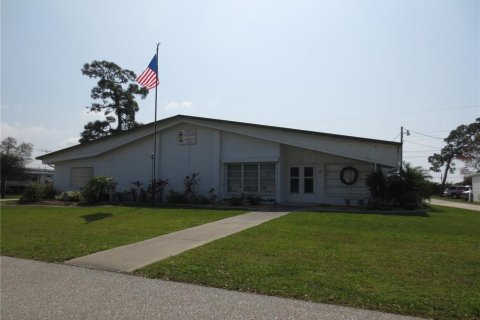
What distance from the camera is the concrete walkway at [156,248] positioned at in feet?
24.0

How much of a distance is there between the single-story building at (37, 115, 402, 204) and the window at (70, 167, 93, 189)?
2.35m

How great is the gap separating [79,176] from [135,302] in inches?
932

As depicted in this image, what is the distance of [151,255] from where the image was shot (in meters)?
7.92

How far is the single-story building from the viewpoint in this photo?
1898 centimetres

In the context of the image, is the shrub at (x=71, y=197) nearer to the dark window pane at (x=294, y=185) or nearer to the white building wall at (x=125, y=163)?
the white building wall at (x=125, y=163)

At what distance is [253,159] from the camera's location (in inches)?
830

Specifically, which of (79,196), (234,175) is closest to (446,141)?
(234,175)

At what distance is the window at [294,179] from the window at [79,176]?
44.1 feet

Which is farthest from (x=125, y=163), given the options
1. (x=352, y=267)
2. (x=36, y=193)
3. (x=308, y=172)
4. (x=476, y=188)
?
(x=476, y=188)

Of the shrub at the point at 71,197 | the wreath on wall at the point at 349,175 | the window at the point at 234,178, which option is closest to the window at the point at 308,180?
the wreath on wall at the point at 349,175

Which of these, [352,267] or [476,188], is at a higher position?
[476,188]

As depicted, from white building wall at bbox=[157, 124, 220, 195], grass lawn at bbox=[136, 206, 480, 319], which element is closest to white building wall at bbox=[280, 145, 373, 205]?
white building wall at bbox=[157, 124, 220, 195]

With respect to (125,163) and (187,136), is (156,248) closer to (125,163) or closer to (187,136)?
(187,136)

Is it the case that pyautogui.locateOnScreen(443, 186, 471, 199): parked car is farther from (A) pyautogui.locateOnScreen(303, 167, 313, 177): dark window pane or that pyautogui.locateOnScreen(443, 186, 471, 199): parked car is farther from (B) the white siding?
(B) the white siding
